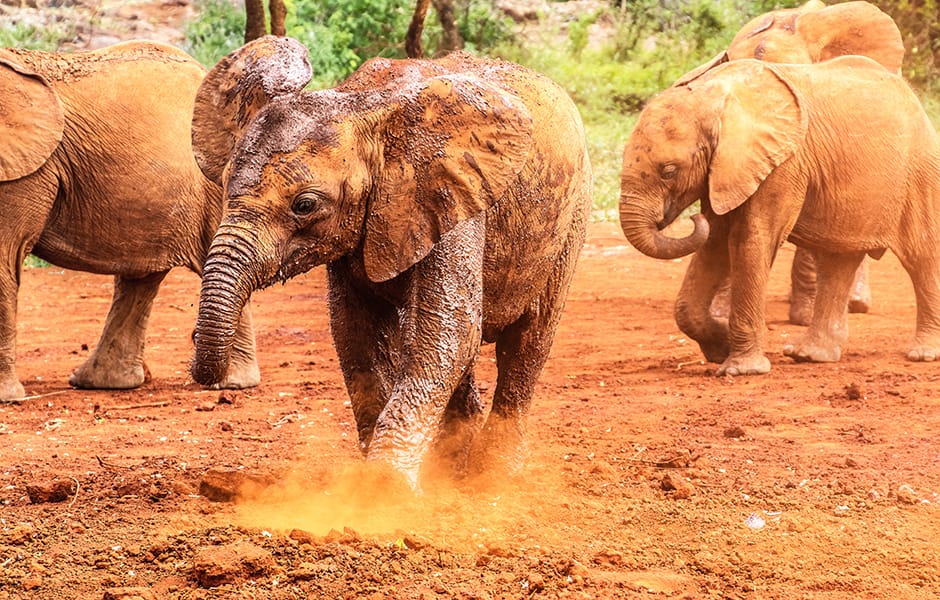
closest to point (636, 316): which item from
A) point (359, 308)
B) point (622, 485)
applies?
point (622, 485)

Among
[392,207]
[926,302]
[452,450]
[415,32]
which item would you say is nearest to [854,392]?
[926,302]

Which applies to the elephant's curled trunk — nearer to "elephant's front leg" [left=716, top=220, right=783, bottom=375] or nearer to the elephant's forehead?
the elephant's forehead

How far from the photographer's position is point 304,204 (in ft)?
15.8

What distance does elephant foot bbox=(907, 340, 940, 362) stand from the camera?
32.3ft

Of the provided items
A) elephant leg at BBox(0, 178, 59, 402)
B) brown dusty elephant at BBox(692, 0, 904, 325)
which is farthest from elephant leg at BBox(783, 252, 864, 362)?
elephant leg at BBox(0, 178, 59, 402)

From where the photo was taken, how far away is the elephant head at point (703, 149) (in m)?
9.28

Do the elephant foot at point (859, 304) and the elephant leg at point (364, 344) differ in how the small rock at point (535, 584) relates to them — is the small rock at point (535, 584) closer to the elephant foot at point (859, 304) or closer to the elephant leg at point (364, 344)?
the elephant leg at point (364, 344)

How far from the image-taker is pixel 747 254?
9.45 m

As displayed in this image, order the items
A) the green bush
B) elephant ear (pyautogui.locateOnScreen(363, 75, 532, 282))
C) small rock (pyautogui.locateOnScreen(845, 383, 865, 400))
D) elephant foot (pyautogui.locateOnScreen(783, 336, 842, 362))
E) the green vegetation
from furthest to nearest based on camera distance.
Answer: the green bush → the green vegetation → elephant foot (pyautogui.locateOnScreen(783, 336, 842, 362)) → small rock (pyautogui.locateOnScreen(845, 383, 865, 400)) → elephant ear (pyautogui.locateOnScreen(363, 75, 532, 282))

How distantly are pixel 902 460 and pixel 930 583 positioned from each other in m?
1.85

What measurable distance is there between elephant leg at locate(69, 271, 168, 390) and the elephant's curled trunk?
176 inches

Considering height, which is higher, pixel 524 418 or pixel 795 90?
pixel 795 90

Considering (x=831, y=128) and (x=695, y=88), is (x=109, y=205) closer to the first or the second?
(x=695, y=88)

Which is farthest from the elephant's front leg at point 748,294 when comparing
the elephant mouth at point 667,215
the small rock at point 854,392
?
the small rock at point 854,392
